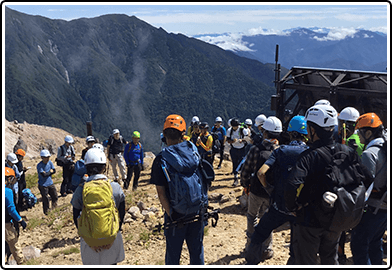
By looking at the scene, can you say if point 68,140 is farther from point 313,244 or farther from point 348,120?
point 313,244

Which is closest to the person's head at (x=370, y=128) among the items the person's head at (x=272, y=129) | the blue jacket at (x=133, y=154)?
the person's head at (x=272, y=129)

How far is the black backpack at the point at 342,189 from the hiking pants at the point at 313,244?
0.16 meters

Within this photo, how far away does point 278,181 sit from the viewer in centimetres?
412

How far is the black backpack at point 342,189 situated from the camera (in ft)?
11.0

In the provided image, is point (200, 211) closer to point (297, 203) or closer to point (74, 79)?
point (297, 203)

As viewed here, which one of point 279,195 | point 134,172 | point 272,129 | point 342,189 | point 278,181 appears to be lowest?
point 134,172

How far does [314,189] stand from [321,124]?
24.6 inches

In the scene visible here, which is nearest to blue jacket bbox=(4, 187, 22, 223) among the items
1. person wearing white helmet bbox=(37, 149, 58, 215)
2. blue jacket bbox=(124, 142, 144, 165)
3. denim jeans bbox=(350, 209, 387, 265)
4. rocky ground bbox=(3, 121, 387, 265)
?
rocky ground bbox=(3, 121, 387, 265)

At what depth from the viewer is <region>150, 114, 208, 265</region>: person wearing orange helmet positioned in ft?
12.5

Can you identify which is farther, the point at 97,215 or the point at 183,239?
the point at 183,239

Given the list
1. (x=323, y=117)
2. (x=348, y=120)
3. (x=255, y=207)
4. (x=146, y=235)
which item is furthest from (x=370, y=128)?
(x=146, y=235)

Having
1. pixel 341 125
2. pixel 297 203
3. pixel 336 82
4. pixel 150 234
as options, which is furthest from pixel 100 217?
pixel 336 82

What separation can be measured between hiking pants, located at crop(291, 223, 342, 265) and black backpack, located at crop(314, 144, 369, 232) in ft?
0.51

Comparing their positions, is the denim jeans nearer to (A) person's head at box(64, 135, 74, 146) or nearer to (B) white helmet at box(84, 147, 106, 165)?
(B) white helmet at box(84, 147, 106, 165)
